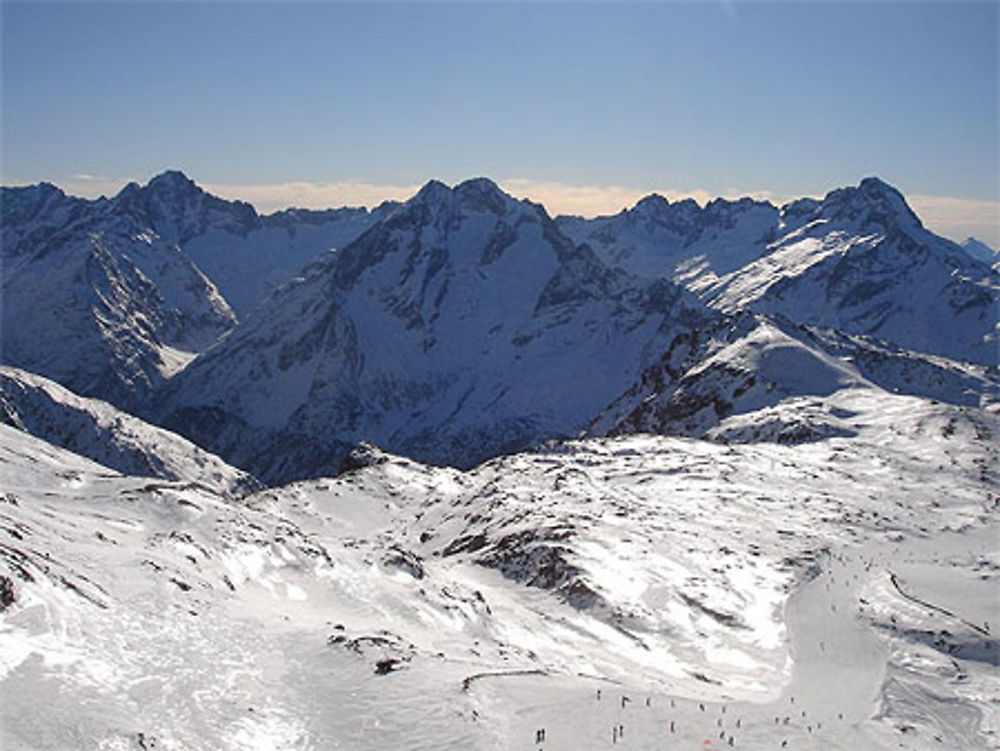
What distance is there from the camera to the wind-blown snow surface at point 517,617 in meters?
24.9

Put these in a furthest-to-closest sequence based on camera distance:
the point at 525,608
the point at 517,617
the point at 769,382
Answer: the point at 769,382 < the point at 525,608 < the point at 517,617

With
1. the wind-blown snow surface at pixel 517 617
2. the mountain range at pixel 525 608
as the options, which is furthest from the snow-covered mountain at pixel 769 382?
the wind-blown snow surface at pixel 517 617

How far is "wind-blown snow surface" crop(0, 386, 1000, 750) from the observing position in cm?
2488

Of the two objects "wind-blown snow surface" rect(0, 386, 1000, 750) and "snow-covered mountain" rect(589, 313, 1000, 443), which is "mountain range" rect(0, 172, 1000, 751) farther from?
"snow-covered mountain" rect(589, 313, 1000, 443)

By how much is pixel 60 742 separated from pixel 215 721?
4.32 metres

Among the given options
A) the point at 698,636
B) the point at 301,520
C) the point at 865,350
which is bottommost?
the point at 301,520

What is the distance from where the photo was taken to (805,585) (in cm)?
5562

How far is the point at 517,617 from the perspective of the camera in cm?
4847

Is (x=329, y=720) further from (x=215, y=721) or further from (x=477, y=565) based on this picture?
(x=477, y=565)

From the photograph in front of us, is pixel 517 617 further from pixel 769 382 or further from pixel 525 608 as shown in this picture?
pixel 769 382

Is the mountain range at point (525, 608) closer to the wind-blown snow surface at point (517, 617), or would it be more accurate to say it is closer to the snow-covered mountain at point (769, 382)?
the wind-blown snow surface at point (517, 617)

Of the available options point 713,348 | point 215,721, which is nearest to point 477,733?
point 215,721

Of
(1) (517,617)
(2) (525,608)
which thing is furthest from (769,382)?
(1) (517,617)

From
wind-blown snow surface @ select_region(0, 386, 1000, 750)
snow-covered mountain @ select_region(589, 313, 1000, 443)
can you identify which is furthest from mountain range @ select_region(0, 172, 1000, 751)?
snow-covered mountain @ select_region(589, 313, 1000, 443)
